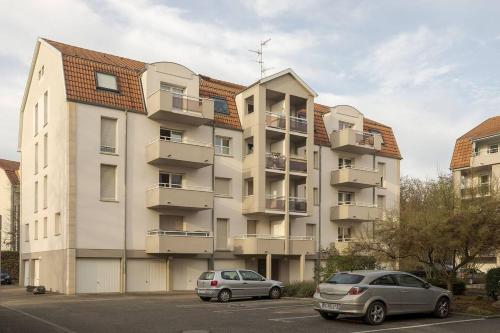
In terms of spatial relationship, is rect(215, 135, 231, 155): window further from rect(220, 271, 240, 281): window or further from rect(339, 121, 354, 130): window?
rect(220, 271, 240, 281): window

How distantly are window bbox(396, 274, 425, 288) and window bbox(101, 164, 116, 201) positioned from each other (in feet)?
61.6

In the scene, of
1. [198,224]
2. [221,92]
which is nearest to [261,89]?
[221,92]

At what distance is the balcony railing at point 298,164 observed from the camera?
1435 inches

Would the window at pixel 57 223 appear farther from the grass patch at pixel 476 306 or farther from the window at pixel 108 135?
the grass patch at pixel 476 306

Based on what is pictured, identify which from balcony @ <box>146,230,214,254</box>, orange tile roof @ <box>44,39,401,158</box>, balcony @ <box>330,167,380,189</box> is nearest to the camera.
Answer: balcony @ <box>146,230,214,254</box>

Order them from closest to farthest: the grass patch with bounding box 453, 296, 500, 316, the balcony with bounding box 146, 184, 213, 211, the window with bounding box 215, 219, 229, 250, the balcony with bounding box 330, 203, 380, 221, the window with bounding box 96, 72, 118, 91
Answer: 1. the grass patch with bounding box 453, 296, 500, 316
2. the balcony with bounding box 146, 184, 213, 211
3. the window with bounding box 96, 72, 118, 91
4. the window with bounding box 215, 219, 229, 250
5. the balcony with bounding box 330, 203, 380, 221

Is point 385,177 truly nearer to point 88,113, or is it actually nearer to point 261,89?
point 261,89

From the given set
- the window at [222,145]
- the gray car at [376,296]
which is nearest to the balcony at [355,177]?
the window at [222,145]

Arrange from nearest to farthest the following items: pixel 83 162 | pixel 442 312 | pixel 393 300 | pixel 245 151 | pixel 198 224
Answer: pixel 393 300, pixel 442 312, pixel 83 162, pixel 198 224, pixel 245 151

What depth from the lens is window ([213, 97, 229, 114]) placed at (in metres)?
36.0

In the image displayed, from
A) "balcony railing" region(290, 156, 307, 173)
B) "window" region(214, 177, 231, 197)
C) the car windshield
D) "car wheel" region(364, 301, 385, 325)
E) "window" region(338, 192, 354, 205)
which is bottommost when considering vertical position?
"car wheel" region(364, 301, 385, 325)

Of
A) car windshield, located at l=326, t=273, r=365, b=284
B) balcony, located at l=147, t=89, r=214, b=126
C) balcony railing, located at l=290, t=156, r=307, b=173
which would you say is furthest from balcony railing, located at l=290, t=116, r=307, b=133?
car windshield, located at l=326, t=273, r=365, b=284

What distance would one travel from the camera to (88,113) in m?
30.4

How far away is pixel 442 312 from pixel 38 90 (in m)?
29.0
